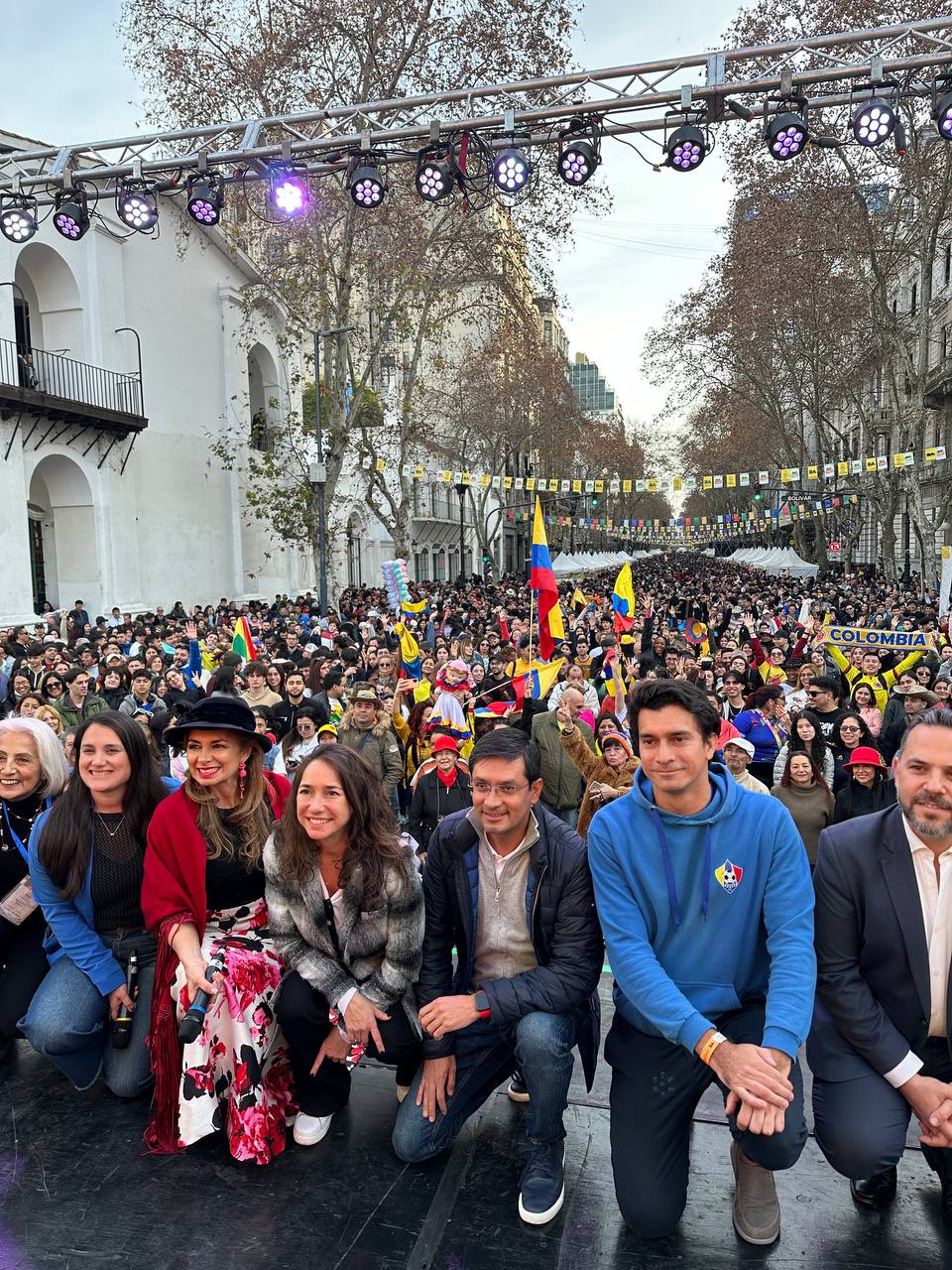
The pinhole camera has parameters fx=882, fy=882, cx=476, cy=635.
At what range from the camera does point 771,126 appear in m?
A: 8.90

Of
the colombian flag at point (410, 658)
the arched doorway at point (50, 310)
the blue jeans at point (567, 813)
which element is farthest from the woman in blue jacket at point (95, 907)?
the arched doorway at point (50, 310)

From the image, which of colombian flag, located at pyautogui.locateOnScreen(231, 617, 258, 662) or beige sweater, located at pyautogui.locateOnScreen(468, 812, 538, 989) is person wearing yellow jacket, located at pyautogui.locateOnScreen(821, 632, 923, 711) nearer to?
beige sweater, located at pyautogui.locateOnScreen(468, 812, 538, 989)

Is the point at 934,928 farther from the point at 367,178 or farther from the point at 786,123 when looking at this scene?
the point at 367,178

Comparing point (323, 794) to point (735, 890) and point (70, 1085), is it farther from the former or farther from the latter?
point (70, 1085)

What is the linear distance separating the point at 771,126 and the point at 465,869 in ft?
28.9

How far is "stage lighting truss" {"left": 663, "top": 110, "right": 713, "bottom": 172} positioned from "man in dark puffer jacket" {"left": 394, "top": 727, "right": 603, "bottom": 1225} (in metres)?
8.21

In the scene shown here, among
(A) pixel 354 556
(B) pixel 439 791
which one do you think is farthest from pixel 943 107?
(A) pixel 354 556

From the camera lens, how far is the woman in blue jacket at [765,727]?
7395 mm

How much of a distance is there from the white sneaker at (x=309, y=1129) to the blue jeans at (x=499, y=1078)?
0.95 feet

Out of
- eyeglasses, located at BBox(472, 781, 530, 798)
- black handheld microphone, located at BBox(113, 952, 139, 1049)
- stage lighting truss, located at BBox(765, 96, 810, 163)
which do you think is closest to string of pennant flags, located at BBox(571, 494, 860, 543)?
stage lighting truss, located at BBox(765, 96, 810, 163)

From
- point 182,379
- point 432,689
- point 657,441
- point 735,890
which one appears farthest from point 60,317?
point 657,441

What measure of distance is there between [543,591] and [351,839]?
4556 millimetres

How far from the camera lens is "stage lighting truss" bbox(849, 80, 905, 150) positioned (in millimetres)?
8656

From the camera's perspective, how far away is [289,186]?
10188mm
